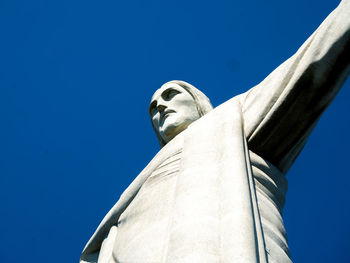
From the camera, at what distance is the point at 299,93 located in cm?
565

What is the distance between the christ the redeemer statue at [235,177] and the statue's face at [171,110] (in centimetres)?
125

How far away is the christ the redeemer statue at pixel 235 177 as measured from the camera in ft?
13.8

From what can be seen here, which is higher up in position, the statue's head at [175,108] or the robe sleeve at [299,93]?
the statue's head at [175,108]

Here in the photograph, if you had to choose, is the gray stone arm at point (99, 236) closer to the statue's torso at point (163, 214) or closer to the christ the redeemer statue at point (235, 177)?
the christ the redeemer statue at point (235, 177)

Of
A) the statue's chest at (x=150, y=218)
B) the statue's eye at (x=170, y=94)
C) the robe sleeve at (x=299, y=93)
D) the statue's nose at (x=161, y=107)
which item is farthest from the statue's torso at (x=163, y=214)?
the statue's eye at (x=170, y=94)

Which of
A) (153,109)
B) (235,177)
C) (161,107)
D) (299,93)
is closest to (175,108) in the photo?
(161,107)

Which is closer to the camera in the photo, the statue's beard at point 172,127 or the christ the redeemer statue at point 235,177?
the christ the redeemer statue at point 235,177

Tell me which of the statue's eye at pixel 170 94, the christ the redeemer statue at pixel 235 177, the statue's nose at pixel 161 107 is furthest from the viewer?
the statue's eye at pixel 170 94

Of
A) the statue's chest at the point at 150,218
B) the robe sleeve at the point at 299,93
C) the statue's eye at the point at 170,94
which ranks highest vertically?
the statue's eye at the point at 170,94

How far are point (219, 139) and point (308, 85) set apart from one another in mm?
1046

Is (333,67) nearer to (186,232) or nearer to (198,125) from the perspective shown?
(198,125)

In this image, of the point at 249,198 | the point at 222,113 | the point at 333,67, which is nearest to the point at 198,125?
the point at 222,113

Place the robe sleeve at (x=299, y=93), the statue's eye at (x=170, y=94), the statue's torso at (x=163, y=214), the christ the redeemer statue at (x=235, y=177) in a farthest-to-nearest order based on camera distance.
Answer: the statue's eye at (x=170, y=94) → the robe sleeve at (x=299, y=93) → the statue's torso at (x=163, y=214) → the christ the redeemer statue at (x=235, y=177)

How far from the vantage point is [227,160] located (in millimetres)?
5012
